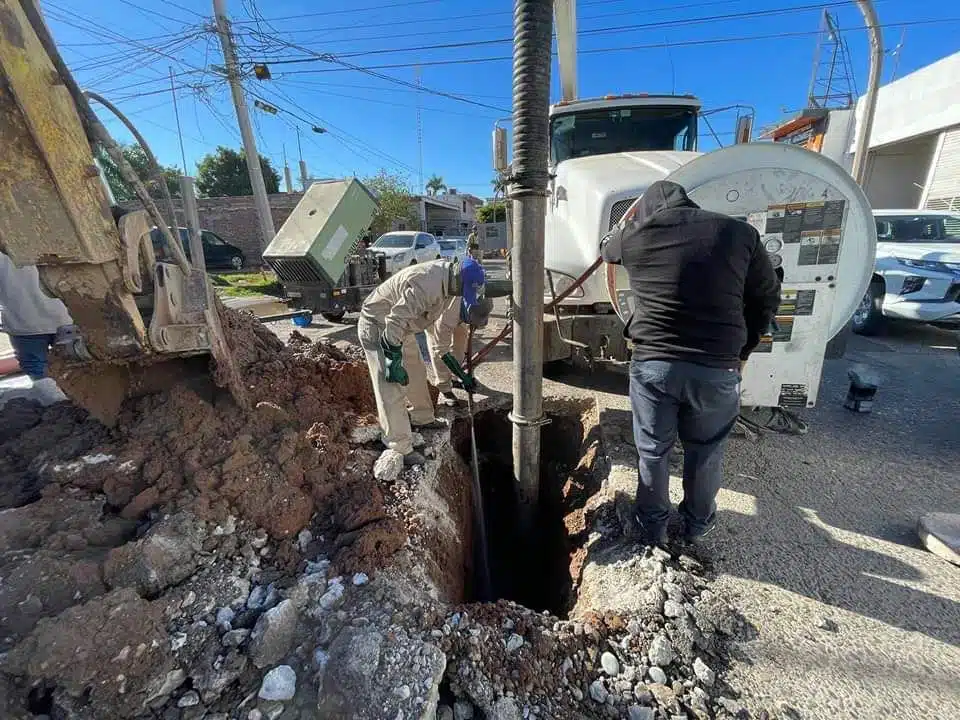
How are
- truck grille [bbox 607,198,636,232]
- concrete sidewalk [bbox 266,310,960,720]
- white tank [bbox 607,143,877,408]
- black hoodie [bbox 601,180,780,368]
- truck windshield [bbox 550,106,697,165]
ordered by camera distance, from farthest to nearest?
truck windshield [bbox 550,106,697,165], truck grille [bbox 607,198,636,232], white tank [bbox 607,143,877,408], black hoodie [bbox 601,180,780,368], concrete sidewalk [bbox 266,310,960,720]

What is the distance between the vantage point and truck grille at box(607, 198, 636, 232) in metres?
3.81

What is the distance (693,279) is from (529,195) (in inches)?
40.0

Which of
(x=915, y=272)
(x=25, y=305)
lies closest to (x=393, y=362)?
(x=25, y=305)

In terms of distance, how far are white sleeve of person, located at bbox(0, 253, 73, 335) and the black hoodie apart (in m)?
4.12

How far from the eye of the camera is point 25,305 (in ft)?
11.2

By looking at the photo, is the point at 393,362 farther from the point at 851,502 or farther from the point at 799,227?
the point at 851,502

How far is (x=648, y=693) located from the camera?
1730 millimetres

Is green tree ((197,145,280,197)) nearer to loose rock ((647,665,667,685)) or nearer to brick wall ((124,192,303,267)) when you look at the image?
brick wall ((124,192,303,267))

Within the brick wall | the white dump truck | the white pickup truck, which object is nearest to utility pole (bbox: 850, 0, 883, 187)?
the white pickup truck

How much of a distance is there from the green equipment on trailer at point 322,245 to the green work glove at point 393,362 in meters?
4.16

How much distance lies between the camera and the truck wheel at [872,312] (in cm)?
686

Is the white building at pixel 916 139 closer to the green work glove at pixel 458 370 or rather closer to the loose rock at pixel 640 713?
the green work glove at pixel 458 370

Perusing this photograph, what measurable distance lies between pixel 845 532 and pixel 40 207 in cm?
437

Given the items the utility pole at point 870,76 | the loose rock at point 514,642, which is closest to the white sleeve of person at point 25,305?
the loose rock at point 514,642
